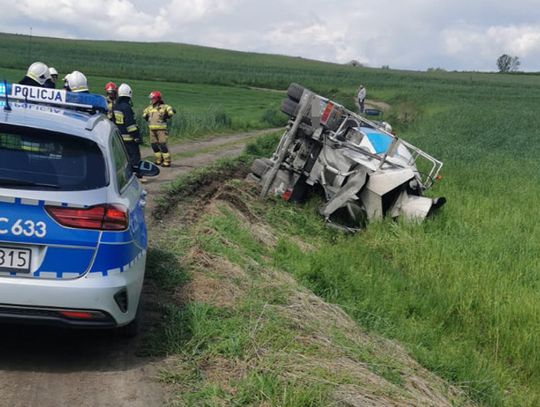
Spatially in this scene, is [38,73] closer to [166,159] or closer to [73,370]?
[166,159]

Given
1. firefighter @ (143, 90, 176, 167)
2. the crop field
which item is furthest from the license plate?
firefighter @ (143, 90, 176, 167)

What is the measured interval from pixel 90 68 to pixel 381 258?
51.0m

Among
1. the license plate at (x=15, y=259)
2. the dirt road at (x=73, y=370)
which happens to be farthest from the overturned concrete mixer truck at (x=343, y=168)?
the license plate at (x=15, y=259)

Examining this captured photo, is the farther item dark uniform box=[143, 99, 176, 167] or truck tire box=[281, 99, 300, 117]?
dark uniform box=[143, 99, 176, 167]

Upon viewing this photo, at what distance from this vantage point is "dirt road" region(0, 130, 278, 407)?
4.11m

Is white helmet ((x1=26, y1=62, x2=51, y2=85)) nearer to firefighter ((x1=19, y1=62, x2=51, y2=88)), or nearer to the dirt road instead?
firefighter ((x1=19, y1=62, x2=51, y2=88))

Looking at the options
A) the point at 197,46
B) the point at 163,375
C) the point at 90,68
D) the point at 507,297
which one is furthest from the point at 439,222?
the point at 197,46

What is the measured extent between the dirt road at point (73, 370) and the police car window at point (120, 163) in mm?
1199

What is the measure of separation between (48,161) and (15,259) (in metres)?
0.69

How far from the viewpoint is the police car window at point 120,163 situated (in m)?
5.03

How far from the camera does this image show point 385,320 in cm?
647

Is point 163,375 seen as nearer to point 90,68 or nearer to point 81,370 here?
point 81,370

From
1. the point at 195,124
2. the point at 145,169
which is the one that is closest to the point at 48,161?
the point at 145,169

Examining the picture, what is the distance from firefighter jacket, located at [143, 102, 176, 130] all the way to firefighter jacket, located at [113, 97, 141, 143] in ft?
5.97
